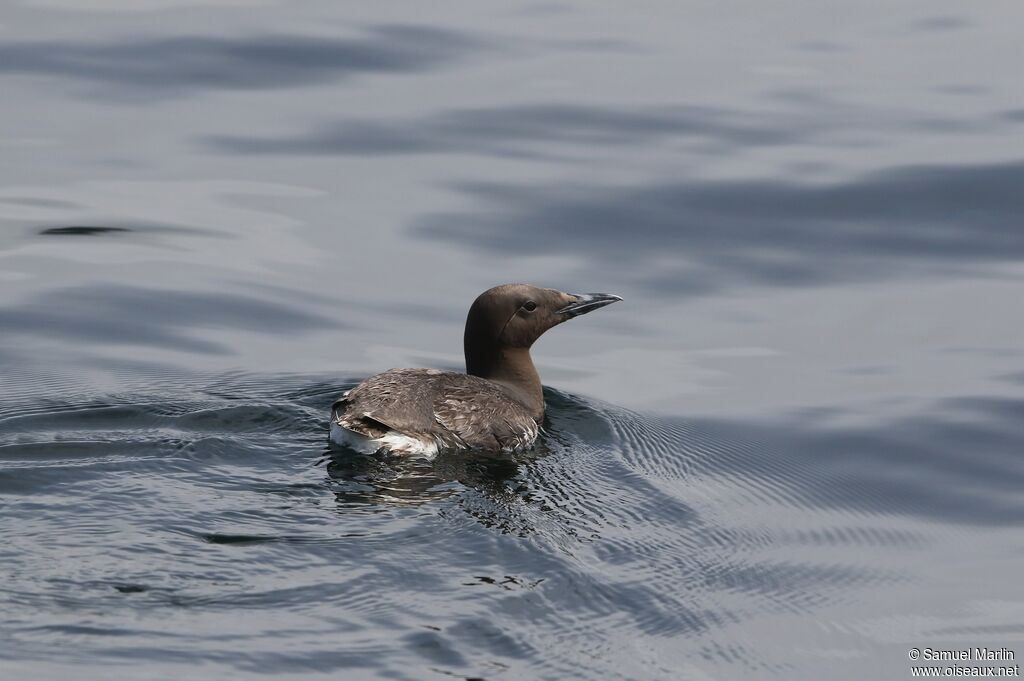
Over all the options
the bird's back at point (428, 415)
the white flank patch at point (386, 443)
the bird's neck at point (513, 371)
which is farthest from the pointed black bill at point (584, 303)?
the white flank patch at point (386, 443)

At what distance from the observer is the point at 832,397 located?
10133 mm

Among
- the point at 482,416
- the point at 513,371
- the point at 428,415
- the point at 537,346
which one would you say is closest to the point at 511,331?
the point at 513,371

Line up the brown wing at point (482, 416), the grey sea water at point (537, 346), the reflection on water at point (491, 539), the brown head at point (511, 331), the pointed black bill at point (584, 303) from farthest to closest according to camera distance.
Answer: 1. the pointed black bill at point (584, 303)
2. the brown head at point (511, 331)
3. the brown wing at point (482, 416)
4. the grey sea water at point (537, 346)
5. the reflection on water at point (491, 539)

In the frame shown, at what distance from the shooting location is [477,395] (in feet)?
29.2

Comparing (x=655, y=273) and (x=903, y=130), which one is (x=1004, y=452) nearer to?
(x=655, y=273)

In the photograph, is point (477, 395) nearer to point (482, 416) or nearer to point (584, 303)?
point (482, 416)

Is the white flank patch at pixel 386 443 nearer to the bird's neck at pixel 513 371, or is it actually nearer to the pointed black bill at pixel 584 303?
the bird's neck at pixel 513 371

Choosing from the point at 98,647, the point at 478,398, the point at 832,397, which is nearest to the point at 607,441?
the point at 478,398

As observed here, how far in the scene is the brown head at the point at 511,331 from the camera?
9555 millimetres

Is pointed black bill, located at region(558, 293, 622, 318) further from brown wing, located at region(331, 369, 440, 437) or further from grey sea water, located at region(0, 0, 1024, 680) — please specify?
brown wing, located at region(331, 369, 440, 437)

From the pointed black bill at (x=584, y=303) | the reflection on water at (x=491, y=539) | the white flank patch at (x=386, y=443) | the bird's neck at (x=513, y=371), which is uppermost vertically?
the pointed black bill at (x=584, y=303)

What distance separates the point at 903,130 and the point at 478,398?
25.7 ft

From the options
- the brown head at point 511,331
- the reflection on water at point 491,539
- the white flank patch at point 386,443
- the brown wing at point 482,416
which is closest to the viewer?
the reflection on water at point 491,539

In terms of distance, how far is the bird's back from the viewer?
27.0 ft
